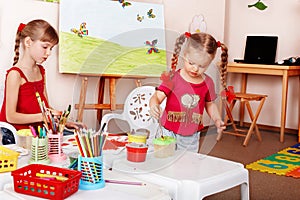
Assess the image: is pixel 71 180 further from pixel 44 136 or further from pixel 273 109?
pixel 273 109

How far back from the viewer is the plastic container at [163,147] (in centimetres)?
128

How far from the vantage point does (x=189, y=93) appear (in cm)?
139

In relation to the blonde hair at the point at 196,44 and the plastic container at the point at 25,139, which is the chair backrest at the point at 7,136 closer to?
the plastic container at the point at 25,139

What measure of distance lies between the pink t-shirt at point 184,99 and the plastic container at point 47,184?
47 centimetres

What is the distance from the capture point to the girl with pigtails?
4.26ft

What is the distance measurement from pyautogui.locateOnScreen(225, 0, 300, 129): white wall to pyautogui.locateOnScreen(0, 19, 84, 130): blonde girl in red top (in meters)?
2.78

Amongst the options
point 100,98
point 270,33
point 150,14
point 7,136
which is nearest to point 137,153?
point 7,136

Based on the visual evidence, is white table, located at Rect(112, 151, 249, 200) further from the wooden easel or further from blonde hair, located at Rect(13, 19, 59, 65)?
blonde hair, located at Rect(13, 19, 59, 65)

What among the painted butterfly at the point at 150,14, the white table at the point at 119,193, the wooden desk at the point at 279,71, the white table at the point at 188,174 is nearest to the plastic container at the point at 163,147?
the white table at the point at 188,174

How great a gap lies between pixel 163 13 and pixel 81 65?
2.81 feet

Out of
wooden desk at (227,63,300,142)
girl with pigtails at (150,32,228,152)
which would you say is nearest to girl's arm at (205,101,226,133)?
girl with pigtails at (150,32,228,152)

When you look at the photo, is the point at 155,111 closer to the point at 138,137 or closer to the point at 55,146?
the point at 138,137

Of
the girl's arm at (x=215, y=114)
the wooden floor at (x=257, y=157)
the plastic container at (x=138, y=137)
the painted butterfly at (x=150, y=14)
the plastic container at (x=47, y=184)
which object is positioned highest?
the painted butterfly at (x=150, y=14)

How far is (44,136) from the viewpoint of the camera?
3.92 feet
